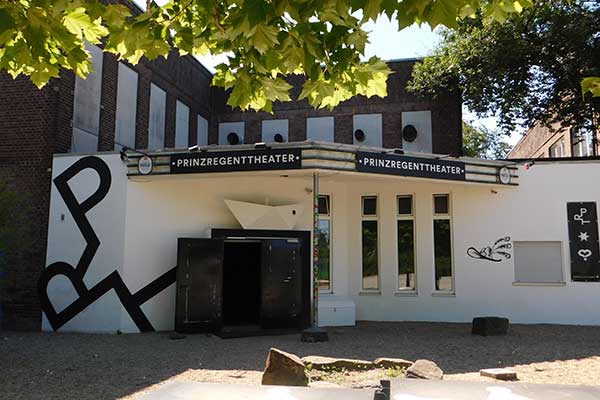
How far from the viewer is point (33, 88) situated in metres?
13.1

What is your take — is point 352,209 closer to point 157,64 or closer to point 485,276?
point 485,276

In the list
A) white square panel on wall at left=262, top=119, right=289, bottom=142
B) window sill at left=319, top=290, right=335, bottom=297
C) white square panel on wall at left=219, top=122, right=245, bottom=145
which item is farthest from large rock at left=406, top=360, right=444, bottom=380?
white square panel on wall at left=219, top=122, right=245, bottom=145

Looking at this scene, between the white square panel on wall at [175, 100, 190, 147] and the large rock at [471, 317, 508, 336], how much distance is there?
38.8 feet

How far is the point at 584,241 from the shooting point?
13516 millimetres

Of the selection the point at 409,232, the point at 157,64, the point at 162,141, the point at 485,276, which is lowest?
the point at 485,276

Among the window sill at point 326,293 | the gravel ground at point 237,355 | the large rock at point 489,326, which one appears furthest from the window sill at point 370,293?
the large rock at point 489,326

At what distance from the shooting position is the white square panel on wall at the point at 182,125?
755 inches

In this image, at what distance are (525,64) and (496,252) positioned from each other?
8.06 m

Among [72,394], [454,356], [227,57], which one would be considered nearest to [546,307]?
[454,356]

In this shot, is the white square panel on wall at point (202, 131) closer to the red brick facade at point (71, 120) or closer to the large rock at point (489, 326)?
the red brick facade at point (71, 120)

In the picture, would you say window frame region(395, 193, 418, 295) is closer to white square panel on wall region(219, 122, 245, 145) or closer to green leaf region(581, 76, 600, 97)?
white square panel on wall region(219, 122, 245, 145)

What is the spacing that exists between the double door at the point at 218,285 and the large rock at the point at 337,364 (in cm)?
413

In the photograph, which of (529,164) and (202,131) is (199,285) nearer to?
(529,164)

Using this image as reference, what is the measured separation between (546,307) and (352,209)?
17.8 ft
